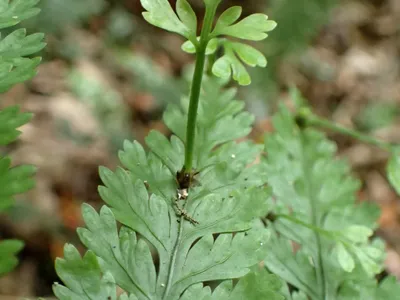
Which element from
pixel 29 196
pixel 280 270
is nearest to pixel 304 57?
pixel 29 196

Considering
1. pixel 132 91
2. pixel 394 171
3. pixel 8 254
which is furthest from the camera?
pixel 132 91

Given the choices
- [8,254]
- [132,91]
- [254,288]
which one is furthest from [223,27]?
[132,91]

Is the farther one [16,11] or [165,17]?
[16,11]

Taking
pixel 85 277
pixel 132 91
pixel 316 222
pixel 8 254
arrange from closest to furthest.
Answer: pixel 85 277 → pixel 8 254 → pixel 316 222 → pixel 132 91

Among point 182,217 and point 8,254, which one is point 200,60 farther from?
point 8,254

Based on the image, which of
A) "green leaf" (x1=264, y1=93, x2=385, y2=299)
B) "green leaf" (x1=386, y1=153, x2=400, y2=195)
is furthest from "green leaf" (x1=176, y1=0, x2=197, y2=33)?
"green leaf" (x1=386, y1=153, x2=400, y2=195)

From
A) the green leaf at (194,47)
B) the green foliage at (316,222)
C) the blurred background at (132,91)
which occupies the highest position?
the green leaf at (194,47)

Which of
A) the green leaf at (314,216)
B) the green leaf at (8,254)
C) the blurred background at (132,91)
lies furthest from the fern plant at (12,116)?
the blurred background at (132,91)

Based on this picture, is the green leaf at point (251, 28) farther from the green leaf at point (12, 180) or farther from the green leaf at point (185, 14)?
the green leaf at point (12, 180)
